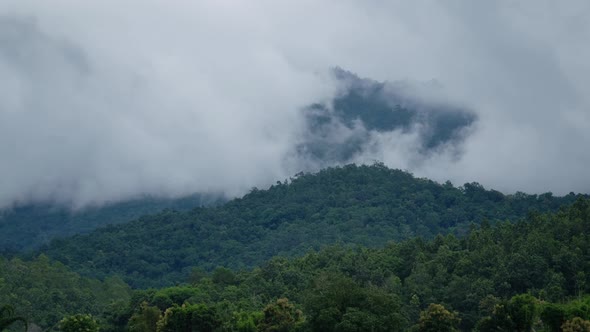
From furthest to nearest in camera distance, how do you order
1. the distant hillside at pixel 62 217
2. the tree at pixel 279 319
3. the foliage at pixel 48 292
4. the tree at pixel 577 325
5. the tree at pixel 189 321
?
the distant hillside at pixel 62 217
the foliage at pixel 48 292
the tree at pixel 189 321
the tree at pixel 279 319
the tree at pixel 577 325

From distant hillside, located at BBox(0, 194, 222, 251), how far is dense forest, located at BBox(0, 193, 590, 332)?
63416 mm

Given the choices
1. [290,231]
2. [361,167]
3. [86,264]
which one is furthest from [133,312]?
[361,167]

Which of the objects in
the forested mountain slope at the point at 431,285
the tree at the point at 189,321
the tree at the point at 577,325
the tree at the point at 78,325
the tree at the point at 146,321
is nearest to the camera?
the tree at the point at 577,325

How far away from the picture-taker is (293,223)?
419 feet

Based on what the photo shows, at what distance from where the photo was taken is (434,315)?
165ft

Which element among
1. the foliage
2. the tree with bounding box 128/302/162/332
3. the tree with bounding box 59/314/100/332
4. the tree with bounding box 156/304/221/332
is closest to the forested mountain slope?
the tree with bounding box 156/304/221/332

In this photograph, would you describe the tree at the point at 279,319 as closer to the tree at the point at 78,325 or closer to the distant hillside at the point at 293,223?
the tree at the point at 78,325

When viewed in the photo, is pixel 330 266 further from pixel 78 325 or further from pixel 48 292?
pixel 78 325

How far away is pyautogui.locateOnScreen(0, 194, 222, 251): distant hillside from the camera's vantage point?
516 ft

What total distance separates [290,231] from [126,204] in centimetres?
5415

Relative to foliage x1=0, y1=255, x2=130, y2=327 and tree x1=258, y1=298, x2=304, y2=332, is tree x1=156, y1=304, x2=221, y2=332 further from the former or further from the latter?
foliage x1=0, y1=255, x2=130, y2=327

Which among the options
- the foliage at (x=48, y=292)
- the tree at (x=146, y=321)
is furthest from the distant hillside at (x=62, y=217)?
the tree at (x=146, y=321)

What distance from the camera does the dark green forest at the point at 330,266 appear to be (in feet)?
168

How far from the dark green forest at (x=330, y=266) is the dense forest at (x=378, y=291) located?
12 centimetres
